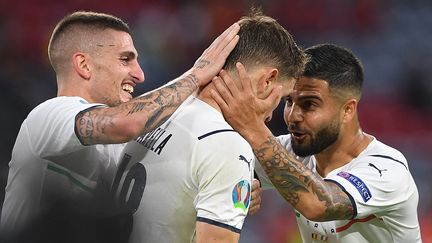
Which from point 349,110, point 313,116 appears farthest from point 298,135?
point 349,110

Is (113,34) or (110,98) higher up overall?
(113,34)

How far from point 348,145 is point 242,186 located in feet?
5.91

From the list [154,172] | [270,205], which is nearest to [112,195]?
[154,172]

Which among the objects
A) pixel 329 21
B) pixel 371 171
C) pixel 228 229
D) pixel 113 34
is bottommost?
pixel 228 229

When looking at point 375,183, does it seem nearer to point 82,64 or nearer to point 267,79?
point 267,79

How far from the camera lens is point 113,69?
459cm

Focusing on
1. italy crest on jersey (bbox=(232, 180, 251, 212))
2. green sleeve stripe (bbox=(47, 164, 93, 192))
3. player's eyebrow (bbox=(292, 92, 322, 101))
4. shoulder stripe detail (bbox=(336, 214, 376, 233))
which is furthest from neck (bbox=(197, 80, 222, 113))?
shoulder stripe detail (bbox=(336, 214, 376, 233))

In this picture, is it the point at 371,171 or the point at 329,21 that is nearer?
the point at 371,171

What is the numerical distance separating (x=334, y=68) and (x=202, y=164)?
190cm

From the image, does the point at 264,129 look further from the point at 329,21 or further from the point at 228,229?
the point at 329,21

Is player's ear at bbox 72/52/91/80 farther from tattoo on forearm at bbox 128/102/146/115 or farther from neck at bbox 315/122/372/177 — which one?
neck at bbox 315/122/372/177

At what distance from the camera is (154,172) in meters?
3.44

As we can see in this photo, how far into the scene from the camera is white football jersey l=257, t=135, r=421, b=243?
438 centimetres

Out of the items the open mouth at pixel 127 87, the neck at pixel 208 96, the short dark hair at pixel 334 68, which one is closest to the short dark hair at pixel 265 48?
the neck at pixel 208 96
